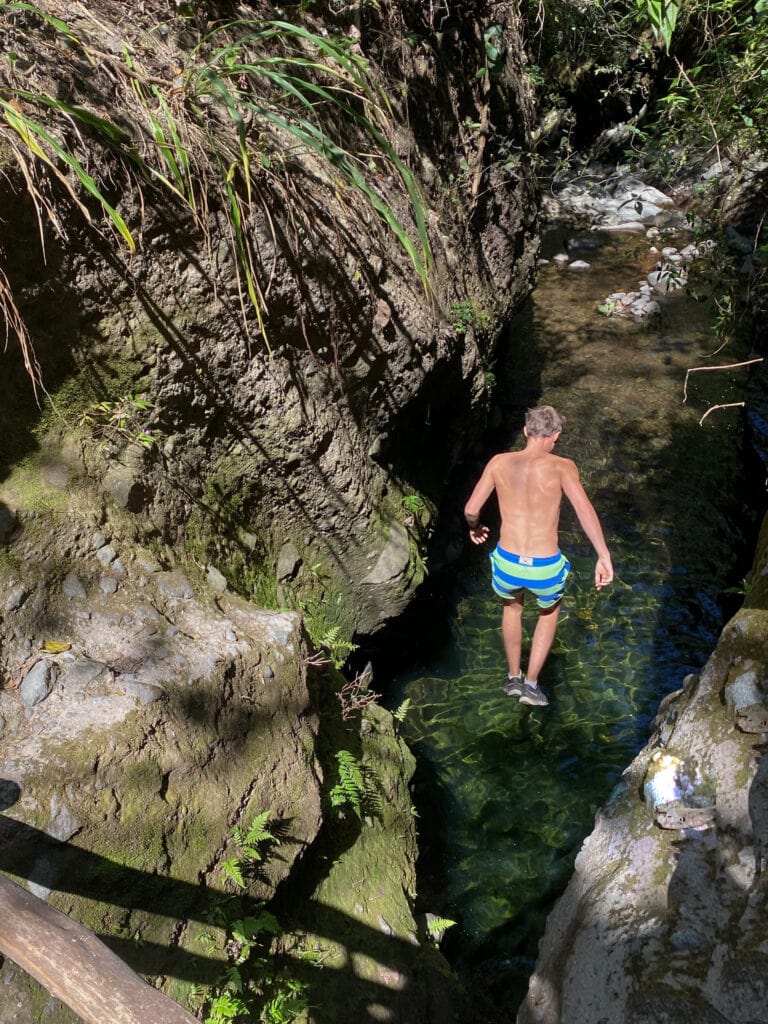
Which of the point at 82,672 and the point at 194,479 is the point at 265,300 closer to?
the point at 194,479

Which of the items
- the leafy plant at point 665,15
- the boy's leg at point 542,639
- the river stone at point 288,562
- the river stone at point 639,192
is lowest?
the boy's leg at point 542,639

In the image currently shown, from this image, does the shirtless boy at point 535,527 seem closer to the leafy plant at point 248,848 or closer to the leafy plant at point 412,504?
the leafy plant at point 412,504

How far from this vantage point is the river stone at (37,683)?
2.42 m

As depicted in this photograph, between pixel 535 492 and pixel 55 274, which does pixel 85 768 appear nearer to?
pixel 55 274

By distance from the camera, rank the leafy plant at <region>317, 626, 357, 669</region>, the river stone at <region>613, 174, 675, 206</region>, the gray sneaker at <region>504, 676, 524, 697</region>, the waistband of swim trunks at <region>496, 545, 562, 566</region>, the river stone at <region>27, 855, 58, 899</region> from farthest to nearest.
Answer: the river stone at <region>613, 174, 675, 206</region>
the gray sneaker at <region>504, 676, 524, 697</region>
the waistband of swim trunks at <region>496, 545, 562, 566</region>
the leafy plant at <region>317, 626, 357, 669</region>
the river stone at <region>27, 855, 58, 899</region>

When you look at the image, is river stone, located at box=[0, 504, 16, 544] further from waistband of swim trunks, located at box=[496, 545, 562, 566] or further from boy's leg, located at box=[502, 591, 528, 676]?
boy's leg, located at box=[502, 591, 528, 676]

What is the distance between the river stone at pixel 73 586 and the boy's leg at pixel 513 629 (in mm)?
2591

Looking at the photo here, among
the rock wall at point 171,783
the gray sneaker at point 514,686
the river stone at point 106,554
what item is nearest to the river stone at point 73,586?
the rock wall at point 171,783

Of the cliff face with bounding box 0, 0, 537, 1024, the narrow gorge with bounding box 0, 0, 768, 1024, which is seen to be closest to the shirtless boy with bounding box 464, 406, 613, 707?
the narrow gorge with bounding box 0, 0, 768, 1024

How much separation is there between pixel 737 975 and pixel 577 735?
89.1 inches

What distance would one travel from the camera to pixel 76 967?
134 centimetres

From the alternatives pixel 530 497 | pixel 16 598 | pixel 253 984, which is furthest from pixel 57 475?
pixel 530 497

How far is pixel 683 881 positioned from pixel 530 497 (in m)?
2.18

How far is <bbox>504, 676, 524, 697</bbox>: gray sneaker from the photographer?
4427 millimetres
